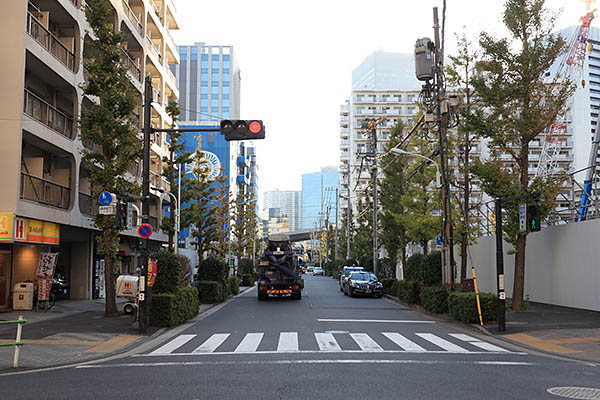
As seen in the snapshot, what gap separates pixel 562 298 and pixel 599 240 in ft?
12.2

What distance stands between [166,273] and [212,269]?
1182 centimetres

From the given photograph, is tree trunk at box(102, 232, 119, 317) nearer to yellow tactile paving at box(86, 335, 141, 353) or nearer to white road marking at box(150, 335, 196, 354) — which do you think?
yellow tactile paving at box(86, 335, 141, 353)

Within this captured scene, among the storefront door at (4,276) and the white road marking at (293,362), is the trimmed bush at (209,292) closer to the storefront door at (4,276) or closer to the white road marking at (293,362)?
the storefront door at (4,276)

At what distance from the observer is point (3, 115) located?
67.5 ft

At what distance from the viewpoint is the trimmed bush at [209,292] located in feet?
94.0

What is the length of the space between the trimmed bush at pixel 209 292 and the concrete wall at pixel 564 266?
1494 cm

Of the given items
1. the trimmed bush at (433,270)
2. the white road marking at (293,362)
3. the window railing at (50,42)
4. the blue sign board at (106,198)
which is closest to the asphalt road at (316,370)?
the white road marking at (293,362)

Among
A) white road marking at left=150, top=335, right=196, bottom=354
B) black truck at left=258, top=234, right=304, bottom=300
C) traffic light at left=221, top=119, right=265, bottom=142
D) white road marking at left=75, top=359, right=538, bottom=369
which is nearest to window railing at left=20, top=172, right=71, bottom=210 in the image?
white road marking at left=150, top=335, right=196, bottom=354

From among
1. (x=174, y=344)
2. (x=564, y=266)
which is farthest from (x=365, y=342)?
(x=564, y=266)

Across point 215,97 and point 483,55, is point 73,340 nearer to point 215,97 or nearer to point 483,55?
point 483,55

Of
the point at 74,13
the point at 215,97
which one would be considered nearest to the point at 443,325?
the point at 74,13

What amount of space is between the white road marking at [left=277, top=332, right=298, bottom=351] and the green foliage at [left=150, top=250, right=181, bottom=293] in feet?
15.5

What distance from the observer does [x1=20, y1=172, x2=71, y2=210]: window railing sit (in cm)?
2200

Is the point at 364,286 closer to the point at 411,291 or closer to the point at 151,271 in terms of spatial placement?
the point at 411,291
